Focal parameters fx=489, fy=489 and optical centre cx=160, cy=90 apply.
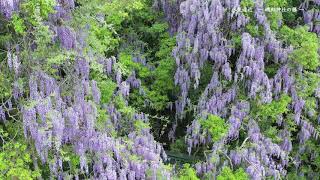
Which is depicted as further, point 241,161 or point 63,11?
point 241,161

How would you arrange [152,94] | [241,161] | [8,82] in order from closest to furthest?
[8,82] < [241,161] < [152,94]

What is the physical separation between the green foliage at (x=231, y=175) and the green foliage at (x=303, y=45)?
234cm

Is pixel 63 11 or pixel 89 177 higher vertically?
pixel 63 11

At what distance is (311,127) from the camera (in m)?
9.78

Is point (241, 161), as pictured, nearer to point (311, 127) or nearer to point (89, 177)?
point (311, 127)

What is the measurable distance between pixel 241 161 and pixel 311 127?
5.83 feet

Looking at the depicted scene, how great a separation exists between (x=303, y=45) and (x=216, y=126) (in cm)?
219

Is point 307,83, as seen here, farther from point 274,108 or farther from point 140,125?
point 140,125

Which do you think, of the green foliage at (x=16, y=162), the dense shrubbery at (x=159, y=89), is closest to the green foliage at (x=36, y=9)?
→ the dense shrubbery at (x=159, y=89)

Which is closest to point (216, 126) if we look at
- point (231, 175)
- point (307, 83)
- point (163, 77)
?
point (231, 175)

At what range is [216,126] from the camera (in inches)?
364

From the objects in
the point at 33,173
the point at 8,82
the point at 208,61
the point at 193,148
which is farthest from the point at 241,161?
the point at 8,82

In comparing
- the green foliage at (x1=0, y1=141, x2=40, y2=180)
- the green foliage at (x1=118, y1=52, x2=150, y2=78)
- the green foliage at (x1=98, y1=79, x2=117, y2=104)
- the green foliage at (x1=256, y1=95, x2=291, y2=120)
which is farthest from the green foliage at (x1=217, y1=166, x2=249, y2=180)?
the green foliage at (x1=0, y1=141, x2=40, y2=180)

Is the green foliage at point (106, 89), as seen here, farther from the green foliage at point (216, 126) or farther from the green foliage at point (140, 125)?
the green foliage at point (216, 126)
